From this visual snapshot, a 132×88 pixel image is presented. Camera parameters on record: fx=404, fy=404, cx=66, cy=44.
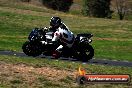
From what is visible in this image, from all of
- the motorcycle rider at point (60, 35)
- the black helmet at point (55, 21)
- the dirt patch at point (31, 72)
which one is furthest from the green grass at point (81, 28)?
the dirt patch at point (31, 72)

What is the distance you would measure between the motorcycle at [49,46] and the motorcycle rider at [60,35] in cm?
22

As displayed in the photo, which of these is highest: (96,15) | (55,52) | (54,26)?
(54,26)

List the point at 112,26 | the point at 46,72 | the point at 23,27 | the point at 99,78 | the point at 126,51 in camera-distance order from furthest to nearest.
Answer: the point at 112,26, the point at 23,27, the point at 126,51, the point at 46,72, the point at 99,78

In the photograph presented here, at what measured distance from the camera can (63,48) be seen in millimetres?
20703

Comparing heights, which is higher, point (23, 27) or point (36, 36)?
point (36, 36)

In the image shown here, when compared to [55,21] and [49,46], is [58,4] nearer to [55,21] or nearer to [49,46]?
[49,46]

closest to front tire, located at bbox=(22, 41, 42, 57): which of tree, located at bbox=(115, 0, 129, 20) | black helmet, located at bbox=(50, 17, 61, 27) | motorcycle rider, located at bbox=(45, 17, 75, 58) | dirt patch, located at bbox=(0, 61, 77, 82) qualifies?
motorcycle rider, located at bbox=(45, 17, 75, 58)

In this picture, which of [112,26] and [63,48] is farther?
[112,26]

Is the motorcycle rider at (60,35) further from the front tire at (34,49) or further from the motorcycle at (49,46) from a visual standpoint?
the front tire at (34,49)

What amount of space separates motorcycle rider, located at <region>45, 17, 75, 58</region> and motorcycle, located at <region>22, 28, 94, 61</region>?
0.72 ft

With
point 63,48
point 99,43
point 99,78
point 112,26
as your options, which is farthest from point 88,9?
point 99,78

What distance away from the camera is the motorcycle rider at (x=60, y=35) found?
20.2 m

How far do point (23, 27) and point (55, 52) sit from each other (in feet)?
108

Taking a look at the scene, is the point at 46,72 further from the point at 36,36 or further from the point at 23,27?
the point at 23,27
